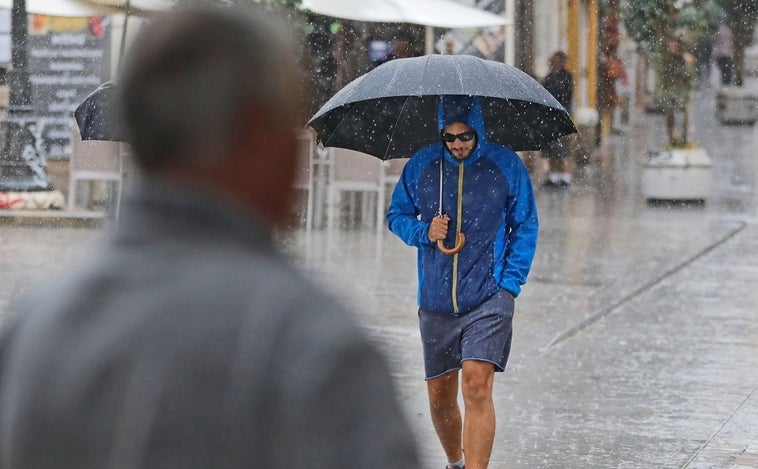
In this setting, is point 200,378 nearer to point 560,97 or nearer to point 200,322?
point 200,322

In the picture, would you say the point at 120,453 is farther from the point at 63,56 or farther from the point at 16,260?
the point at 63,56

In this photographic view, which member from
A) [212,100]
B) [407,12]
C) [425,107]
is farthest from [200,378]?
[407,12]

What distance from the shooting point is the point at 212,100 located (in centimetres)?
164

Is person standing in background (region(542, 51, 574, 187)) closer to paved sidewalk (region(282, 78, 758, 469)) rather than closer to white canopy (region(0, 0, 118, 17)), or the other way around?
paved sidewalk (region(282, 78, 758, 469))

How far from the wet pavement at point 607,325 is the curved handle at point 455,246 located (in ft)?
1.42

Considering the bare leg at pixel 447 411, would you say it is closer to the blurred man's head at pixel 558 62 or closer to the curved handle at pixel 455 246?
the curved handle at pixel 455 246

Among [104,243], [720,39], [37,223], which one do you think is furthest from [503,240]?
[720,39]

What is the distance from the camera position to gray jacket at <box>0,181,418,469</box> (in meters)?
1.59

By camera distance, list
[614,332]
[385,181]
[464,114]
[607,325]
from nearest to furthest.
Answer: [464,114] → [614,332] → [607,325] → [385,181]

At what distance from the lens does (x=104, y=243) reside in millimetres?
1729

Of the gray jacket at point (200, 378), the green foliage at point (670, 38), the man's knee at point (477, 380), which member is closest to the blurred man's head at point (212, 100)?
the gray jacket at point (200, 378)

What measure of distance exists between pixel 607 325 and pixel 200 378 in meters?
8.80

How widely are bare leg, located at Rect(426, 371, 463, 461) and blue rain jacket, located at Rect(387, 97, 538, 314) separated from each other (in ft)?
1.03

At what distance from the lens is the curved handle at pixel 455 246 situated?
225 inches
